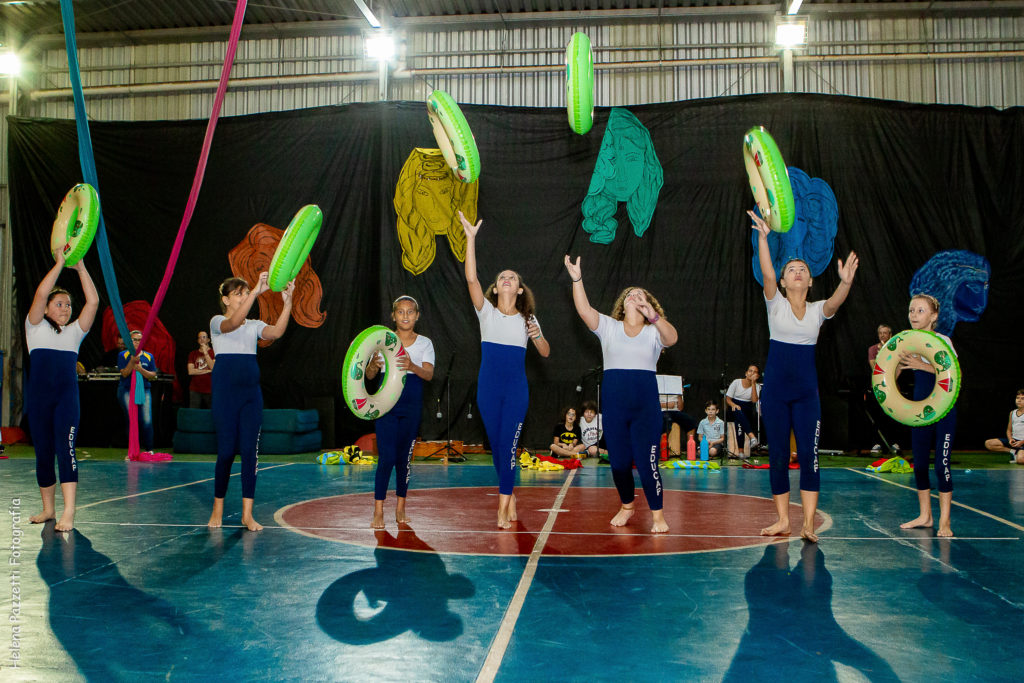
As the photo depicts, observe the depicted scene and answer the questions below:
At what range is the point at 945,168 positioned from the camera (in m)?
13.5

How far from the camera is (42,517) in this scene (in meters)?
5.89

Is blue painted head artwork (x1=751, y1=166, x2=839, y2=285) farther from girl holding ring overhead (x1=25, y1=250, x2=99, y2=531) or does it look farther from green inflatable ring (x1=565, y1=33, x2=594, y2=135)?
girl holding ring overhead (x1=25, y1=250, x2=99, y2=531)

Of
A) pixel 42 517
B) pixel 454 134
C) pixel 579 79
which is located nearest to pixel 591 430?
pixel 579 79

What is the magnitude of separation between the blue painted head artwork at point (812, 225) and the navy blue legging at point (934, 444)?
25.1ft

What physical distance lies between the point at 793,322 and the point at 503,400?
2.01 m

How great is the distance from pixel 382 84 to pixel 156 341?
620 centimetres

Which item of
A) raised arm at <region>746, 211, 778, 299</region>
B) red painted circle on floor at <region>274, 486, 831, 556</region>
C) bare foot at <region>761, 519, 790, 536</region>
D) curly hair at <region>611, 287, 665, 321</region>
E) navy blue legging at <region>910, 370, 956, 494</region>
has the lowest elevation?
red painted circle on floor at <region>274, 486, 831, 556</region>

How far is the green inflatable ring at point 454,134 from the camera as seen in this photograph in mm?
8031

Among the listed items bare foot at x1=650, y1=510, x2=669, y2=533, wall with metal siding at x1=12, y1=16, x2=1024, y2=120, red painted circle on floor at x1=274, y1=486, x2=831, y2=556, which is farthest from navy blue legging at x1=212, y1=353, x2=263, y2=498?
wall with metal siding at x1=12, y1=16, x2=1024, y2=120

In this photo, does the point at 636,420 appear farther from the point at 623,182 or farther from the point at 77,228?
the point at 623,182

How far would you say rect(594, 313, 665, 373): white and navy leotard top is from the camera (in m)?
5.50

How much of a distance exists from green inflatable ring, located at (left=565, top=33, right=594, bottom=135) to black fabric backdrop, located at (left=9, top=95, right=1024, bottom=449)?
15.8ft

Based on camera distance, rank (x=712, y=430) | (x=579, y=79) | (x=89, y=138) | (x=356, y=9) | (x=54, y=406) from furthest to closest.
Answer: (x=356, y=9) < (x=712, y=430) < (x=579, y=79) < (x=89, y=138) < (x=54, y=406)

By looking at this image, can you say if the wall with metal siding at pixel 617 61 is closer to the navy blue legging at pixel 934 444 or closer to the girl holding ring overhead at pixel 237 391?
the navy blue legging at pixel 934 444
